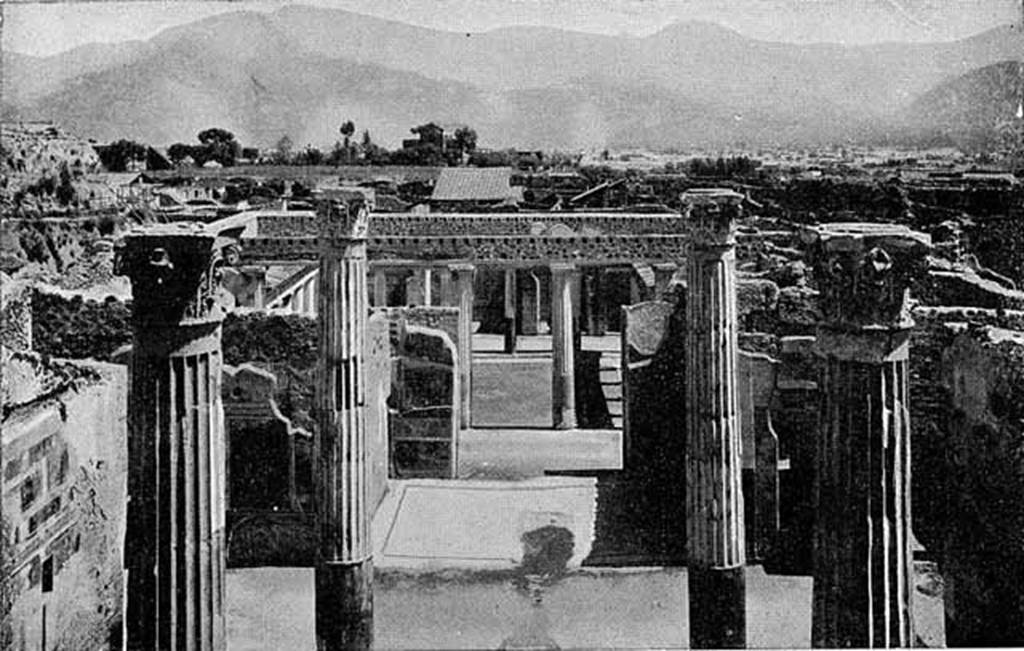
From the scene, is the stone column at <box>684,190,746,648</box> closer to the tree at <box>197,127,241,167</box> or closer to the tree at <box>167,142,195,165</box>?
the tree at <box>197,127,241,167</box>

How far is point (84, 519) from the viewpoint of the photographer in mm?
7859

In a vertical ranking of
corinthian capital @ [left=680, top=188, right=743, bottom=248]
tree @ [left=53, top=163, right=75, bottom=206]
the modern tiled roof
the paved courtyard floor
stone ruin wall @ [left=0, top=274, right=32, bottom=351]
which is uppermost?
the modern tiled roof

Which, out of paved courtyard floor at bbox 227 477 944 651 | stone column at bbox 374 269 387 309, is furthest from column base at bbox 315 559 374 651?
stone column at bbox 374 269 387 309

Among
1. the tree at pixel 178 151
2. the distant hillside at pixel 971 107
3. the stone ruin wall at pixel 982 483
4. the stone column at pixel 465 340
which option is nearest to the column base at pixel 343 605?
the tree at pixel 178 151

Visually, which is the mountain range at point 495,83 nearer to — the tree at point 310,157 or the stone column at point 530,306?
the tree at point 310,157

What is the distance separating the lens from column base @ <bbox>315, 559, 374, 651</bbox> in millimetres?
7242

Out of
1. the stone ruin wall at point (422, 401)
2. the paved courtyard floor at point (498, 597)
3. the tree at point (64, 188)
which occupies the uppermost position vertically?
the tree at point (64, 188)

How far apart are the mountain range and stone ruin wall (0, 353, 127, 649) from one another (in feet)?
6.42

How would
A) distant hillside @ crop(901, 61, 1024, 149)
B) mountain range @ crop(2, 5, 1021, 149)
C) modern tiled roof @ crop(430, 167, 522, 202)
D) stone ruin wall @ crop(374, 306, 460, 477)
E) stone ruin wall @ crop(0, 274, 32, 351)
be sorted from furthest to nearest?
modern tiled roof @ crop(430, 167, 522, 202), stone ruin wall @ crop(374, 306, 460, 477), stone ruin wall @ crop(0, 274, 32, 351), mountain range @ crop(2, 5, 1021, 149), distant hillside @ crop(901, 61, 1024, 149)

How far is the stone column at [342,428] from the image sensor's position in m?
7.07

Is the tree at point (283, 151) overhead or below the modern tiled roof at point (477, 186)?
below

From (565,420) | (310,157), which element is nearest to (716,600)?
(310,157)

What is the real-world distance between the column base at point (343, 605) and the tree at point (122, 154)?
3.98 meters

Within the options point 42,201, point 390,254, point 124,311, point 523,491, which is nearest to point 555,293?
point 390,254
